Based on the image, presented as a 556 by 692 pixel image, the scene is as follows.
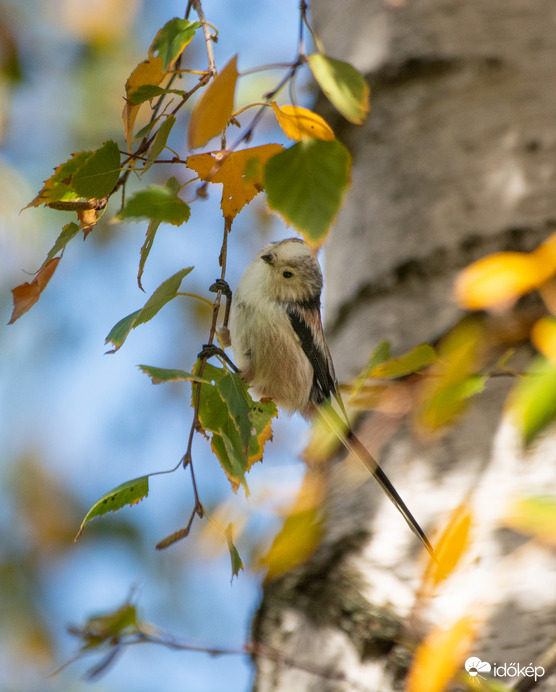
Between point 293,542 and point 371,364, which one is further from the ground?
point 371,364

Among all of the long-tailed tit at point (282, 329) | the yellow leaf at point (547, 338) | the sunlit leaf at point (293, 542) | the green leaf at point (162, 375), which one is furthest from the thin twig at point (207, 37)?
the long-tailed tit at point (282, 329)

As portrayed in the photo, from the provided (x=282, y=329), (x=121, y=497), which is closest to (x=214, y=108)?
(x=121, y=497)

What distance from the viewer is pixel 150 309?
73 cm

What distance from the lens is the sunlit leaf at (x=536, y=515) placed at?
1.50ft

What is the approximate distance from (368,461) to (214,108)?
820 millimetres

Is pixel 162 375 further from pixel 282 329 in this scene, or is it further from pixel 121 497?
pixel 282 329

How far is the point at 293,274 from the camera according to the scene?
1.63 meters

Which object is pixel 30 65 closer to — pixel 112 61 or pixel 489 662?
pixel 112 61

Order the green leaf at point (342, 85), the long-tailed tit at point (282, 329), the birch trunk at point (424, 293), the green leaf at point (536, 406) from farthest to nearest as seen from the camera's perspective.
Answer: the long-tailed tit at point (282, 329) → the birch trunk at point (424, 293) → the green leaf at point (342, 85) → the green leaf at point (536, 406)

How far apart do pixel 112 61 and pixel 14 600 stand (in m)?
3.57

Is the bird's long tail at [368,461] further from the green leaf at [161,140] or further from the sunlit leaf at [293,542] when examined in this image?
the green leaf at [161,140]

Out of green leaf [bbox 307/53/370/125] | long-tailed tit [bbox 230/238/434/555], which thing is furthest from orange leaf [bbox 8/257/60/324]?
long-tailed tit [bbox 230/238/434/555]

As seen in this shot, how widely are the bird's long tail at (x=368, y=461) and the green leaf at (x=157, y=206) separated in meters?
0.68

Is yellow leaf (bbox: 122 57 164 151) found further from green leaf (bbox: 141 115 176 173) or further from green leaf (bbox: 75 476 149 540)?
green leaf (bbox: 75 476 149 540)
